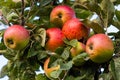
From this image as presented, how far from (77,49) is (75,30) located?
0.37 feet

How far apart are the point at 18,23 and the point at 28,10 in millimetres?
144

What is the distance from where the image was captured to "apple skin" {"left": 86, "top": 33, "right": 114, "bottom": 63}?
1638 millimetres

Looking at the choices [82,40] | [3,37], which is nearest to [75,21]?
[82,40]

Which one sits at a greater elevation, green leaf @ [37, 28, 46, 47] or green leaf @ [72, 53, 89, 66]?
green leaf @ [37, 28, 46, 47]

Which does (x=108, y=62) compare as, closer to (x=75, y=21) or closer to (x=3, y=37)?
(x=75, y=21)

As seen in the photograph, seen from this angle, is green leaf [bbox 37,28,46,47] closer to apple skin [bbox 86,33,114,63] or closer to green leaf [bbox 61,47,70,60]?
green leaf [bbox 61,47,70,60]

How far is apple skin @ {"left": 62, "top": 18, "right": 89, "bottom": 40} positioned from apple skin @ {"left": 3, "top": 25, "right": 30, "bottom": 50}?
0.59 feet

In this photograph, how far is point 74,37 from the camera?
1763 mm

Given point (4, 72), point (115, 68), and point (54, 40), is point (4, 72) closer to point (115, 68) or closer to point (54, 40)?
point (54, 40)

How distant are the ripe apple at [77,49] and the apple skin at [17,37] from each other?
21 centimetres

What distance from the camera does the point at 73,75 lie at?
172 cm

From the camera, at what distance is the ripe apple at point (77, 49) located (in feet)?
5.52

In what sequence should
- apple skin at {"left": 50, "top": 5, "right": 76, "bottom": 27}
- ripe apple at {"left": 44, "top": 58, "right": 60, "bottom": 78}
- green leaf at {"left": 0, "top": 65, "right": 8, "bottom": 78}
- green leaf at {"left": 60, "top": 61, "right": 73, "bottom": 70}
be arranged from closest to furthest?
green leaf at {"left": 60, "top": 61, "right": 73, "bottom": 70}, ripe apple at {"left": 44, "top": 58, "right": 60, "bottom": 78}, apple skin at {"left": 50, "top": 5, "right": 76, "bottom": 27}, green leaf at {"left": 0, "top": 65, "right": 8, "bottom": 78}

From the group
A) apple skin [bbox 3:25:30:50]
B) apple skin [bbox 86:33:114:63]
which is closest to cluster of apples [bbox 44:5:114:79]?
apple skin [bbox 86:33:114:63]
